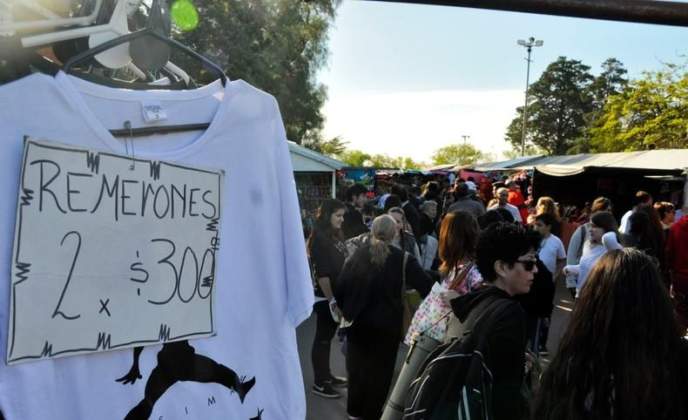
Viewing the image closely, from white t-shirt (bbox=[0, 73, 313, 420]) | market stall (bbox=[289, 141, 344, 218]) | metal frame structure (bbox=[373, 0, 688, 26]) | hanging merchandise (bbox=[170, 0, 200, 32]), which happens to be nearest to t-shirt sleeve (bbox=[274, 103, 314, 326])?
white t-shirt (bbox=[0, 73, 313, 420])

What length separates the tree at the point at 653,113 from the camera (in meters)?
23.9

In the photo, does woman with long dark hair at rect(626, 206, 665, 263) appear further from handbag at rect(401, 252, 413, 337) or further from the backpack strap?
the backpack strap

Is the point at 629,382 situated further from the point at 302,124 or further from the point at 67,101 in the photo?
the point at 302,124

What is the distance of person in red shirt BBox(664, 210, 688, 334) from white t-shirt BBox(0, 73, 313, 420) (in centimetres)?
501

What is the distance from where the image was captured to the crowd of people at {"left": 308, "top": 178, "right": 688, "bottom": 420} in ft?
5.06

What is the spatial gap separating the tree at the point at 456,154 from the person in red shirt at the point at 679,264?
73583mm

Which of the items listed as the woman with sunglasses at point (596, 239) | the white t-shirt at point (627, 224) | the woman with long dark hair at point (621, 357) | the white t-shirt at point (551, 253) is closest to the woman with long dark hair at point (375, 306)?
the woman with sunglasses at point (596, 239)

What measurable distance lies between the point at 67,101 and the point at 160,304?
0.52 m

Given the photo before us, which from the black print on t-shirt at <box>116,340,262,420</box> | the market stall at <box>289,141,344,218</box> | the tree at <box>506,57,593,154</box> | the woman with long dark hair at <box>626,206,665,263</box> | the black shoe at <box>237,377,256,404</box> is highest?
the tree at <box>506,57,593,154</box>

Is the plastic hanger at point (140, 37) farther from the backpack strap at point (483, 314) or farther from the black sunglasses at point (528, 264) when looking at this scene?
the black sunglasses at point (528, 264)

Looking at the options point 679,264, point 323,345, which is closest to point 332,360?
point 323,345

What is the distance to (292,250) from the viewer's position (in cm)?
149

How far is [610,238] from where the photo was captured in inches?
192

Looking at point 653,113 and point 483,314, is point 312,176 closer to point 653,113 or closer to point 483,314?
point 483,314
